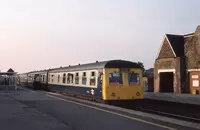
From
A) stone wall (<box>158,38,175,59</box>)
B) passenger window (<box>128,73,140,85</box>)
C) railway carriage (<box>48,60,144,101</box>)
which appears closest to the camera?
railway carriage (<box>48,60,144,101</box>)

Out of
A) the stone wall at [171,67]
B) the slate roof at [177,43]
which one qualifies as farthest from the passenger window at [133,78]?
the slate roof at [177,43]

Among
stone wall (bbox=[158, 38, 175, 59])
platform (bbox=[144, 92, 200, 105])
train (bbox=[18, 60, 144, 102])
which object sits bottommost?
platform (bbox=[144, 92, 200, 105])

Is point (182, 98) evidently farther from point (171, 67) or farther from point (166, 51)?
point (166, 51)

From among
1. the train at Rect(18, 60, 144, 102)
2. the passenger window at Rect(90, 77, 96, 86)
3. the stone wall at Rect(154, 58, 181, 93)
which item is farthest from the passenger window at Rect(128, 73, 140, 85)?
the stone wall at Rect(154, 58, 181, 93)

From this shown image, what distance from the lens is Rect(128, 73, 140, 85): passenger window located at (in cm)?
2416

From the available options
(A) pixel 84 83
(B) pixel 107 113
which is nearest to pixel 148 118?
(B) pixel 107 113

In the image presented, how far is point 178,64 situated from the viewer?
1791 inches

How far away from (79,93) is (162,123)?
16.3 meters

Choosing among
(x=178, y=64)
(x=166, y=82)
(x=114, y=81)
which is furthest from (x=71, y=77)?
(x=166, y=82)

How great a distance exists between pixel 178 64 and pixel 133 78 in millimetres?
22341

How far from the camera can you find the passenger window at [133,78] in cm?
2416

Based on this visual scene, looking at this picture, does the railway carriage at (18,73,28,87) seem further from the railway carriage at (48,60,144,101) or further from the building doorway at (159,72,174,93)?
the railway carriage at (48,60,144,101)

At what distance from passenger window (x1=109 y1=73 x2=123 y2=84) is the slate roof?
78.2 ft

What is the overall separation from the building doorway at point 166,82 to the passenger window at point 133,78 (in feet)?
84.0
